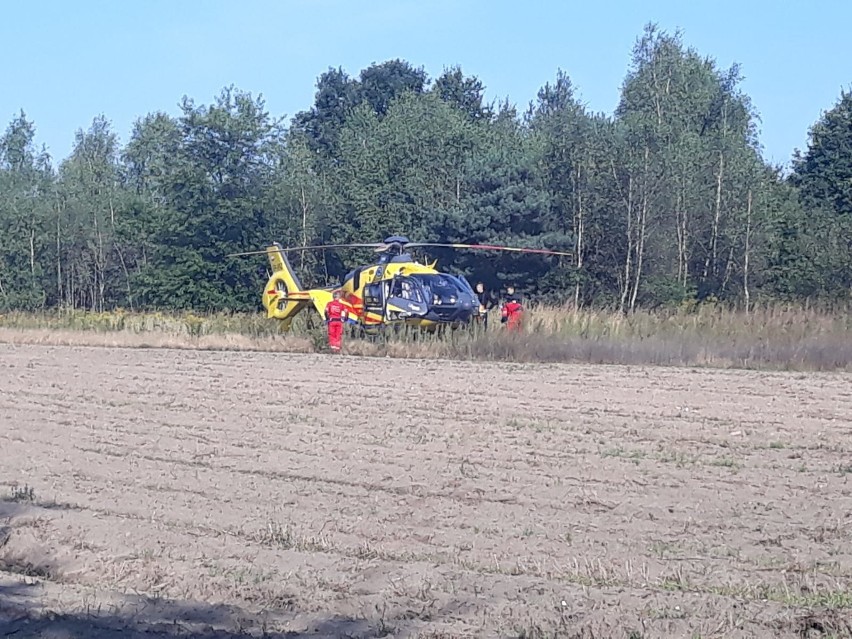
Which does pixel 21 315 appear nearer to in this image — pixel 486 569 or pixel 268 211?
pixel 268 211

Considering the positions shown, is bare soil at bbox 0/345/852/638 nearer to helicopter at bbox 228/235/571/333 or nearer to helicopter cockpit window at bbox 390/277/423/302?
helicopter at bbox 228/235/571/333

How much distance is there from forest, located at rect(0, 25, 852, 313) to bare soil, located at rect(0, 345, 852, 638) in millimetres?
20957

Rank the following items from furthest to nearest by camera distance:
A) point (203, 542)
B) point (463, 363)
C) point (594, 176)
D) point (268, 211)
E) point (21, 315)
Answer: point (268, 211) < point (594, 176) < point (21, 315) < point (463, 363) < point (203, 542)

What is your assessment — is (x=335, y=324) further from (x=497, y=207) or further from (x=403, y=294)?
(x=497, y=207)

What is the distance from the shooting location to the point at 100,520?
9.11 m

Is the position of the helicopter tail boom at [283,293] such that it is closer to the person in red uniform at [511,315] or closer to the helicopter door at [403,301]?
the helicopter door at [403,301]

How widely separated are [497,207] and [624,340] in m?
21.4

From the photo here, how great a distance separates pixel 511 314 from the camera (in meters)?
25.8

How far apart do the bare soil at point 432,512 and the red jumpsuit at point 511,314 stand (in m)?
7.60

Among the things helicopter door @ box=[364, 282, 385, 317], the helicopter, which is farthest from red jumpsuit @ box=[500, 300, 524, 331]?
helicopter door @ box=[364, 282, 385, 317]

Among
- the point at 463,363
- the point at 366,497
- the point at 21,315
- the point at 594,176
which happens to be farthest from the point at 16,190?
the point at 366,497

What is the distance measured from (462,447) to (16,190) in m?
58.8

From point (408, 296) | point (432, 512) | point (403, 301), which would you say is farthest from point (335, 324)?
point (432, 512)

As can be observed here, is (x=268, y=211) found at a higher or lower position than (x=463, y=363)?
higher
